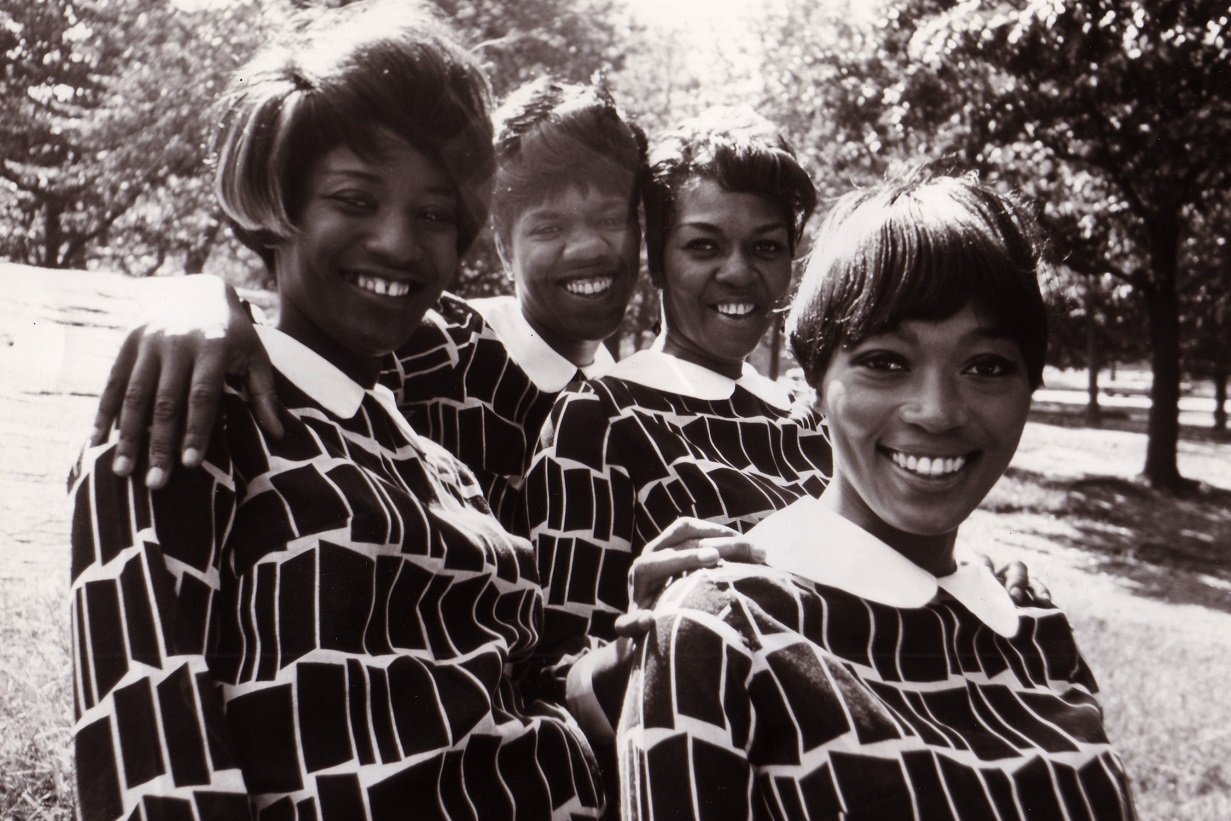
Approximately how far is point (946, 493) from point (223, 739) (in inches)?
44.8

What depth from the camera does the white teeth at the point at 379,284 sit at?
1999 mm

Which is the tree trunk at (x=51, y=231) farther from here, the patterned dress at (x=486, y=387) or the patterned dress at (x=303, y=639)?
the patterned dress at (x=303, y=639)

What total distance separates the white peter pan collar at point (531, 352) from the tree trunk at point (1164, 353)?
10205 millimetres

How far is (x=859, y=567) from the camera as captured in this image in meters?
1.66

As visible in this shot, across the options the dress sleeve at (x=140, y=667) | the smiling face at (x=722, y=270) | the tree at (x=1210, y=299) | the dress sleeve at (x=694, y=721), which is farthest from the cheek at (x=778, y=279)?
the tree at (x=1210, y=299)

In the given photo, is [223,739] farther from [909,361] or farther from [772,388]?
[772,388]

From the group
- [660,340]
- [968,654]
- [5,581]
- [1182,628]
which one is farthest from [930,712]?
[1182,628]

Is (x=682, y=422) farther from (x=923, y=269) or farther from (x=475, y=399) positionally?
(x=923, y=269)

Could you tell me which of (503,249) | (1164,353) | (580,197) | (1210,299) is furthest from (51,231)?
(1210,299)

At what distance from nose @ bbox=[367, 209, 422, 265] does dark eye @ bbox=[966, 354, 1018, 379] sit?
40.4 inches

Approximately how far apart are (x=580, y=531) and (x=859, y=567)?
76cm

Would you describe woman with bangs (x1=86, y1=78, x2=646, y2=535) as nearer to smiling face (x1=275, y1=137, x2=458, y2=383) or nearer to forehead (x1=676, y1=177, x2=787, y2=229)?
forehead (x1=676, y1=177, x2=787, y2=229)

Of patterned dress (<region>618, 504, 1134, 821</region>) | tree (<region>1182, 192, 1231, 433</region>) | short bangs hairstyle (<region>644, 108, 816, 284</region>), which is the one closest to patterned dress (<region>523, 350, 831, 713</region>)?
short bangs hairstyle (<region>644, 108, 816, 284</region>)

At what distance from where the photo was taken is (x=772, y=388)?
2.68 metres
